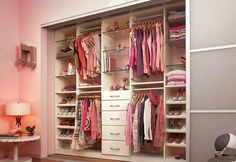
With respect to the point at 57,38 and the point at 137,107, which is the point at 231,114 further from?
the point at 57,38

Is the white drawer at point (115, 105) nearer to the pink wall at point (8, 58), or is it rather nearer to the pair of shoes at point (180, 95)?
the pair of shoes at point (180, 95)

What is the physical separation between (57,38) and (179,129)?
2.60m

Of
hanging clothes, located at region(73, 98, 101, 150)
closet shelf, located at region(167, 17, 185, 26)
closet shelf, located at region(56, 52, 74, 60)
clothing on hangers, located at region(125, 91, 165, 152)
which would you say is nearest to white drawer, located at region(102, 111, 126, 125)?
hanging clothes, located at region(73, 98, 101, 150)

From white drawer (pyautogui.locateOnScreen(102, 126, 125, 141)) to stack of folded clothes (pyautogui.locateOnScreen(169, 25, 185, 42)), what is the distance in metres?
1.46

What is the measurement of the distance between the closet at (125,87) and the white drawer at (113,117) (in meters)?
0.01

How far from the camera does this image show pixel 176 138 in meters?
3.50

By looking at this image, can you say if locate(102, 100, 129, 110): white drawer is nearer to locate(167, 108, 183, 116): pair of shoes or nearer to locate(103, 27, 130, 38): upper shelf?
locate(167, 108, 183, 116): pair of shoes

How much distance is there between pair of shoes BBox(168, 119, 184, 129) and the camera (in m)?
3.46

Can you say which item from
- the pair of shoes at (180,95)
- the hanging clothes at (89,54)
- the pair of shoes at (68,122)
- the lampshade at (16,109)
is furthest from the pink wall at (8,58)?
the pair of shoes at (180,95)

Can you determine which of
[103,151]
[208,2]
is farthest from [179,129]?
[208,2]

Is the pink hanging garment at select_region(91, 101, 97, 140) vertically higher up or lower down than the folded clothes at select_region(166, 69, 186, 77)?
lower down

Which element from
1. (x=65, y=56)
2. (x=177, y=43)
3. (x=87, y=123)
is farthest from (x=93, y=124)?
(x=177, y=43)

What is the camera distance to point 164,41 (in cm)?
348

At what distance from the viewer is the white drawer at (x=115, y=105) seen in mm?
3715
